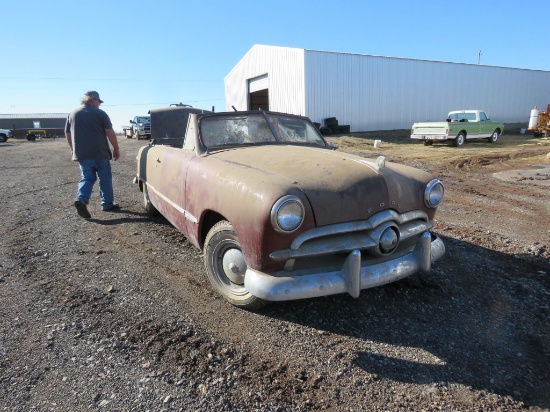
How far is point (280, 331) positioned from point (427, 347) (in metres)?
0.97

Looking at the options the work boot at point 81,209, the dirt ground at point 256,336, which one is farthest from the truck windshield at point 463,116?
the work boot at point 81,209

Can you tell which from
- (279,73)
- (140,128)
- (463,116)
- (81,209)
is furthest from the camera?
(140,128)

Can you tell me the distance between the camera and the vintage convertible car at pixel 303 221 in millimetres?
2311

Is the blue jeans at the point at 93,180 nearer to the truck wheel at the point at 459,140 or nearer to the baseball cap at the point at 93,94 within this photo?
the baseball cap at the point at 93,94

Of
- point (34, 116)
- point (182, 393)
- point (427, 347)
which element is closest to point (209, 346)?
point (182, 393)

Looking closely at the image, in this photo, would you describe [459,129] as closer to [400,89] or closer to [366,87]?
[366,87]

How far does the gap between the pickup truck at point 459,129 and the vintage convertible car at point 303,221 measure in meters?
14.2

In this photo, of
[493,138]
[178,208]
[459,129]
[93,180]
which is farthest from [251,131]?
[493,138]

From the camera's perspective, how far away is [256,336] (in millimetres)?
2438

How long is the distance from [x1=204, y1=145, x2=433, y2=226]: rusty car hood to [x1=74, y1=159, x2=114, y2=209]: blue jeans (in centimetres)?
320

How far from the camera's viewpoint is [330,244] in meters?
2.39

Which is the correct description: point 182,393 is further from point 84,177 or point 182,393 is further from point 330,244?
point 84,177

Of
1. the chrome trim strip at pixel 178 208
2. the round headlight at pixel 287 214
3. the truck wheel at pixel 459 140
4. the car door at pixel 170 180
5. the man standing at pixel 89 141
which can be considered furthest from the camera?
the truck wheel at pixel 459 140

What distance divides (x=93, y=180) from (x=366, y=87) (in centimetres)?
2036
